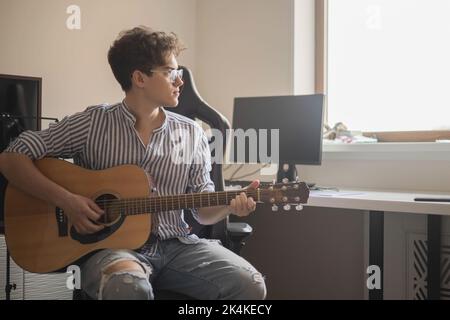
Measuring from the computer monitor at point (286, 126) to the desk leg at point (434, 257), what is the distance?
533 mm

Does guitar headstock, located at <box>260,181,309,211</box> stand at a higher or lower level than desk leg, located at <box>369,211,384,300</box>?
higher

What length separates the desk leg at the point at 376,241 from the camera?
186 cm

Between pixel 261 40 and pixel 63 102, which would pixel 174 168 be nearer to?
pixel 63 102

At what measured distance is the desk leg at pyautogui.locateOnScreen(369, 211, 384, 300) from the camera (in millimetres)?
1863

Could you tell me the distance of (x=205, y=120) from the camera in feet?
5.62

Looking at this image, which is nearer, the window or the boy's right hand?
the boy's right hand

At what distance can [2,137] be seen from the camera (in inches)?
76.2

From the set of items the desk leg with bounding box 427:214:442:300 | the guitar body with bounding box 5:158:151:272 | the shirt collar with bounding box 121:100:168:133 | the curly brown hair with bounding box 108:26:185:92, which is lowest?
the desk leg with bounding box 427:214:442:300

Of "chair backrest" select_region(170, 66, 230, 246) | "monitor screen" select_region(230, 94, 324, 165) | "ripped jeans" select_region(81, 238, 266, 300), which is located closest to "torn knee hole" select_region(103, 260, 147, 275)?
"ripped jeans" select_region(81, 238, 266, 300)

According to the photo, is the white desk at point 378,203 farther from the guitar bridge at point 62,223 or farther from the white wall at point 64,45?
the white wall at point 64,45

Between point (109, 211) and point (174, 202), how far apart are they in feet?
0.64

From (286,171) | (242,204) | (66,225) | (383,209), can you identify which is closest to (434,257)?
(383,209)

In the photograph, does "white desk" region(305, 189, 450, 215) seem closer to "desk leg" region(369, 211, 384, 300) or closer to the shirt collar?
"desk leg" region(369, 211, 384, 300)

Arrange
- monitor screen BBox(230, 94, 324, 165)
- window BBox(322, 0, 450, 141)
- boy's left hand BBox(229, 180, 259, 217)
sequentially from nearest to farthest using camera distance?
boy's left hand BBox(229, 180, 259, 217), monitor screen BBox(230, 94, 324, 165), window BBox(322, 0, 450, 141)
